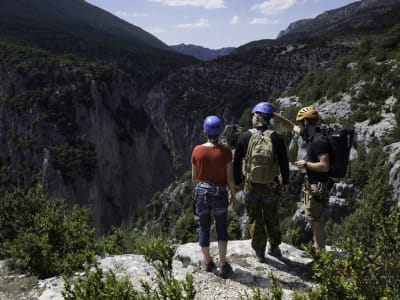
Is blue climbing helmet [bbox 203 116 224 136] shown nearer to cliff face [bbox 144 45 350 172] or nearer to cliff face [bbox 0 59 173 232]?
cliff face [bbox 0 59 173 232]

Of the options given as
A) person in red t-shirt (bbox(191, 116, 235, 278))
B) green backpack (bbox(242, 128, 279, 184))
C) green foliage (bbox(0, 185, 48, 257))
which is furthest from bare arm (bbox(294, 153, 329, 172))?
green foliage (bbox(0, 185, 48, 257))

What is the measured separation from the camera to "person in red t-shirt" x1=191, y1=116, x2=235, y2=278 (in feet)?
19.5

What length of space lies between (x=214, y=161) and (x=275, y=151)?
96cm

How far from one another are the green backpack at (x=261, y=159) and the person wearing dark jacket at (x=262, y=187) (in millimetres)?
76

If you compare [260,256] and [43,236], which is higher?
[43,236]

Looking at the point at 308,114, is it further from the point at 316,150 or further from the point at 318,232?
the point at 318,232

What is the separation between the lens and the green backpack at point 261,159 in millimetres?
5984

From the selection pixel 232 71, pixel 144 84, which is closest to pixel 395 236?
pixel 232 71

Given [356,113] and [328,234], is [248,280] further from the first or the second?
[356,113]

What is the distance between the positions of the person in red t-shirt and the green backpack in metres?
0.34

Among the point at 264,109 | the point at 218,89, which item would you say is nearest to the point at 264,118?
the point at 264,109

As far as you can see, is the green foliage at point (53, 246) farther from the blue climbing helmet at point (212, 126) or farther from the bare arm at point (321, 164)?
the bare arm at point (321, 164)

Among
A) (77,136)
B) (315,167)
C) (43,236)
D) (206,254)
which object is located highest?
(315,167)

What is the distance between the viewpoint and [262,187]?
6.25 metres
